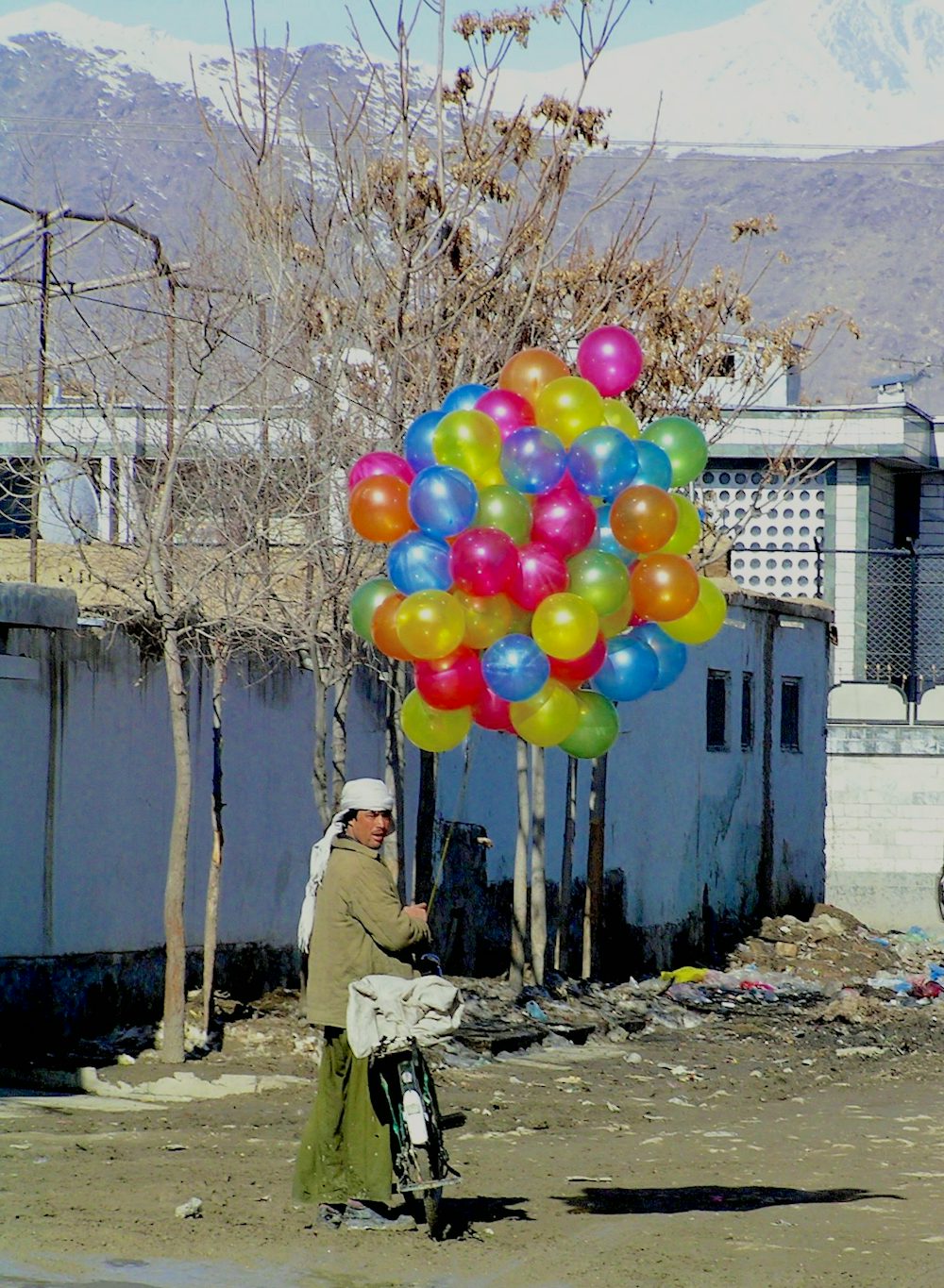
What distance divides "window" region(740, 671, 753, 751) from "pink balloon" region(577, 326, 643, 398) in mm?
15240

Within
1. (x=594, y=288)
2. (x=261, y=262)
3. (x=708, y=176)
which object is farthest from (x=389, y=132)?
(x=708, y=176)

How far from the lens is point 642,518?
25.4 ft

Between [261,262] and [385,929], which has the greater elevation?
[261,262]

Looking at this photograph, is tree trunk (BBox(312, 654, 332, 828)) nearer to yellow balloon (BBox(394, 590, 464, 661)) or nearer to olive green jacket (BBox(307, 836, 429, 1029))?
olive green jacket (BBox(307, 836, 429, 1029))

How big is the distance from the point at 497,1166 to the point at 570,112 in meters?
7.47

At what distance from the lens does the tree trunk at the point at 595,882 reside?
17969 mm

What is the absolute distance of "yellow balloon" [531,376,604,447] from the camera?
25.9 feet

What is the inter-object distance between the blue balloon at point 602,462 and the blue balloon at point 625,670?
627mm

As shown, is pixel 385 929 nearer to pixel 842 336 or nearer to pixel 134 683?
pixel 134 683

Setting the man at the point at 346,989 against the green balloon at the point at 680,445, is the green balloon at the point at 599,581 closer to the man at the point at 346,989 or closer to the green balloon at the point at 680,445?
the green balloon at the point at 680,445

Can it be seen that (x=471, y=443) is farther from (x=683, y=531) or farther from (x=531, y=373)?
(x=683, y=531)

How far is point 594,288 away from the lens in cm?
1524

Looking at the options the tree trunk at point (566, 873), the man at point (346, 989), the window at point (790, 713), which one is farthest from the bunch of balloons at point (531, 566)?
the window at point (790, 713)

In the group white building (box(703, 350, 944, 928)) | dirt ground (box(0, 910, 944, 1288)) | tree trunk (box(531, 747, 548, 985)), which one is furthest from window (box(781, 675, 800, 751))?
tree trunk (box(531, 747, 548, 985))
